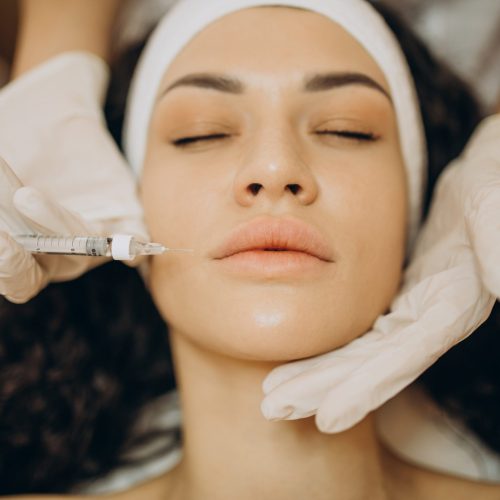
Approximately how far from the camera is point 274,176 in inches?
39.2

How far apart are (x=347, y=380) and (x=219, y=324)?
26 centimetres

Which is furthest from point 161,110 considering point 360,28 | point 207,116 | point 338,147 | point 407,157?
point 407,157

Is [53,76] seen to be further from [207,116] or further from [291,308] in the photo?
[291,308]

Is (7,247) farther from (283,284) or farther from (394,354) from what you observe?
(394,354)

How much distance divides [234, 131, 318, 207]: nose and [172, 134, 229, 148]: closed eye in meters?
0.14

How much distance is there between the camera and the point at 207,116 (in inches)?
44.9

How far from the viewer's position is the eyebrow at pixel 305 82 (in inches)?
44.0

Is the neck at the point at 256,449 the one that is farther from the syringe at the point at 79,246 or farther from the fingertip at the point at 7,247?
the fingertip at the point at 7,247

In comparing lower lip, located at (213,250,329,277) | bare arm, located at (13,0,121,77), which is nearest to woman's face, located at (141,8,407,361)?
lower lip, located at (213,250,329,277)

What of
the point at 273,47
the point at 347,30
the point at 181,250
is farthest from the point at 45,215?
the point at 347,30

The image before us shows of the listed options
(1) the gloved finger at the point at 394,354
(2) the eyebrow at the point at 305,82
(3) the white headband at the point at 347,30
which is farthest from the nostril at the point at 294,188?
(3) the white headband at the point at 347,30

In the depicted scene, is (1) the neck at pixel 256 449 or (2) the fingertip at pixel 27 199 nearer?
(2) the fingertip at pixel 27 199

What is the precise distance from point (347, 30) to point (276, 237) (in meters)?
0.60

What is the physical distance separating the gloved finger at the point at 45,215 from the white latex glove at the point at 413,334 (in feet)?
1.69
